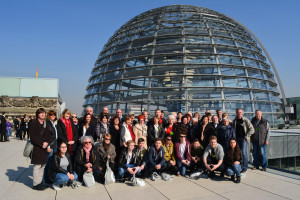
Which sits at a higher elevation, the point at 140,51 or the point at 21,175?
the point at 140,51

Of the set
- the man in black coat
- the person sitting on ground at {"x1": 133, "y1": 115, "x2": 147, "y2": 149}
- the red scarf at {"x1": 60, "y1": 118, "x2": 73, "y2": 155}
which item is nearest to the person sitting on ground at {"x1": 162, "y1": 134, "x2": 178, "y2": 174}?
the person sitting on ground at {"x1": 133, "y1": 115, "x2": 147, "y2": 149}

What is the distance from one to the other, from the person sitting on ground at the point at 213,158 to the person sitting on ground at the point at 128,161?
186cm

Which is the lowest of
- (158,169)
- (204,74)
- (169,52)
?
(158,169)

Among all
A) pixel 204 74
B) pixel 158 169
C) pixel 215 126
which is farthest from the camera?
pixel 204 74

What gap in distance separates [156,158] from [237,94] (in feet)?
37.7

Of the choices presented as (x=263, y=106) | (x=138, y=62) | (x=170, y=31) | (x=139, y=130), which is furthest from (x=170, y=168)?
(x=170, y=31)

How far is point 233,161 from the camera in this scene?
6.30 metres

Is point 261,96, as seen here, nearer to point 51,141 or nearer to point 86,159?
point 86,159

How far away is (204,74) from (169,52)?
318cm

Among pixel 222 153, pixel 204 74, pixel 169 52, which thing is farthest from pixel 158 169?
pixel 169 52

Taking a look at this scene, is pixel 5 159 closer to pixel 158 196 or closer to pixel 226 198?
pixel 158 196

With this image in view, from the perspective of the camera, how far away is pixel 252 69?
17656mm

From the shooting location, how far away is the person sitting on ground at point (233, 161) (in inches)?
237

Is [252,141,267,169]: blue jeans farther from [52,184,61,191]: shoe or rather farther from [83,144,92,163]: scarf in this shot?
[52,184,61,191]: shoe
